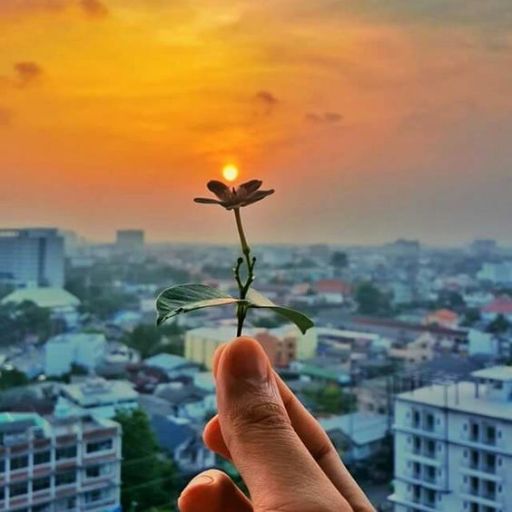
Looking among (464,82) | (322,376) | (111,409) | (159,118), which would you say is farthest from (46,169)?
(464,82)

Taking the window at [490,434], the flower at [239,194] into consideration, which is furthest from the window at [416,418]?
the flower at [239,194]

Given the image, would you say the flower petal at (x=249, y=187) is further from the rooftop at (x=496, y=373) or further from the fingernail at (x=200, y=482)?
the rooftop at (x=496, y=373)

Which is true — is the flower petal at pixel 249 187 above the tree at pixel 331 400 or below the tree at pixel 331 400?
above

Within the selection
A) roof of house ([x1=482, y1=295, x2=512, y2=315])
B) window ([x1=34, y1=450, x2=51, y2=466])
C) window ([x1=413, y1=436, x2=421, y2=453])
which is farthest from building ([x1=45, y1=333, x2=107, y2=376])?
roof of house ([x1=482, y1=295, x2=512, y2=315])

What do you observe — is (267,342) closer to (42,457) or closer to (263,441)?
(42,457)

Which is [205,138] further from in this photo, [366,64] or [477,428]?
[477,428]

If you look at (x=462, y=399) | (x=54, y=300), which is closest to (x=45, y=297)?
(x=54, y=300)
